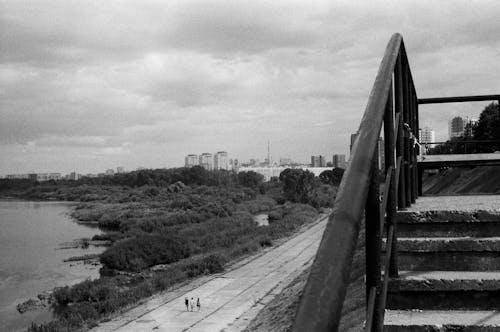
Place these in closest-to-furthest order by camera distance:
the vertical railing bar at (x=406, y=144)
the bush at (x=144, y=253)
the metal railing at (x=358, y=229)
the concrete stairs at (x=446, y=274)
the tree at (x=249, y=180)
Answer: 1. the metal railing at (x=358, y=229)
2. the concrete stairs at (x=446, y=274)
3. the vertical railing bar at (x=406, y=144)
4. the bush at (x=144, y=253)
5. the tree at (x=249, y=180)

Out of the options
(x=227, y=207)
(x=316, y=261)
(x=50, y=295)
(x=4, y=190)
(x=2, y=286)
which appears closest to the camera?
(x=316, y=261)

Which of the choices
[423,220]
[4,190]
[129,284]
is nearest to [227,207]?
[129,284]

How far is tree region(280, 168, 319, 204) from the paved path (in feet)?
127

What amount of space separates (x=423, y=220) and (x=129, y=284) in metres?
22.3

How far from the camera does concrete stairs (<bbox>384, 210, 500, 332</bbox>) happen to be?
2.41 meters

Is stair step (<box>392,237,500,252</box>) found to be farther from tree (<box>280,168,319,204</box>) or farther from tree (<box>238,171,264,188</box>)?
tree (<box>238,171,264,188</box>)

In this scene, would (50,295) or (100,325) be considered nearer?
(100,325)

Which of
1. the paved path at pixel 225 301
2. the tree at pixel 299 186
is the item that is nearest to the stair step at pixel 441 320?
the paved path at pixel 225 301

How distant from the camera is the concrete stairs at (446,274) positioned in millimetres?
2414

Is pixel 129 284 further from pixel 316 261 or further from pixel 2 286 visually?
pixel 316 261

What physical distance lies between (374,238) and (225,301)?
18398 millimetres

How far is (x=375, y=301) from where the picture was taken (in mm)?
1771

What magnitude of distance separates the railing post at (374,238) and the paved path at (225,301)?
1447cm

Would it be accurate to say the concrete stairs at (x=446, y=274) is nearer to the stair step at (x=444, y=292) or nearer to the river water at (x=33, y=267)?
the stair step at (x=444, y=292)
